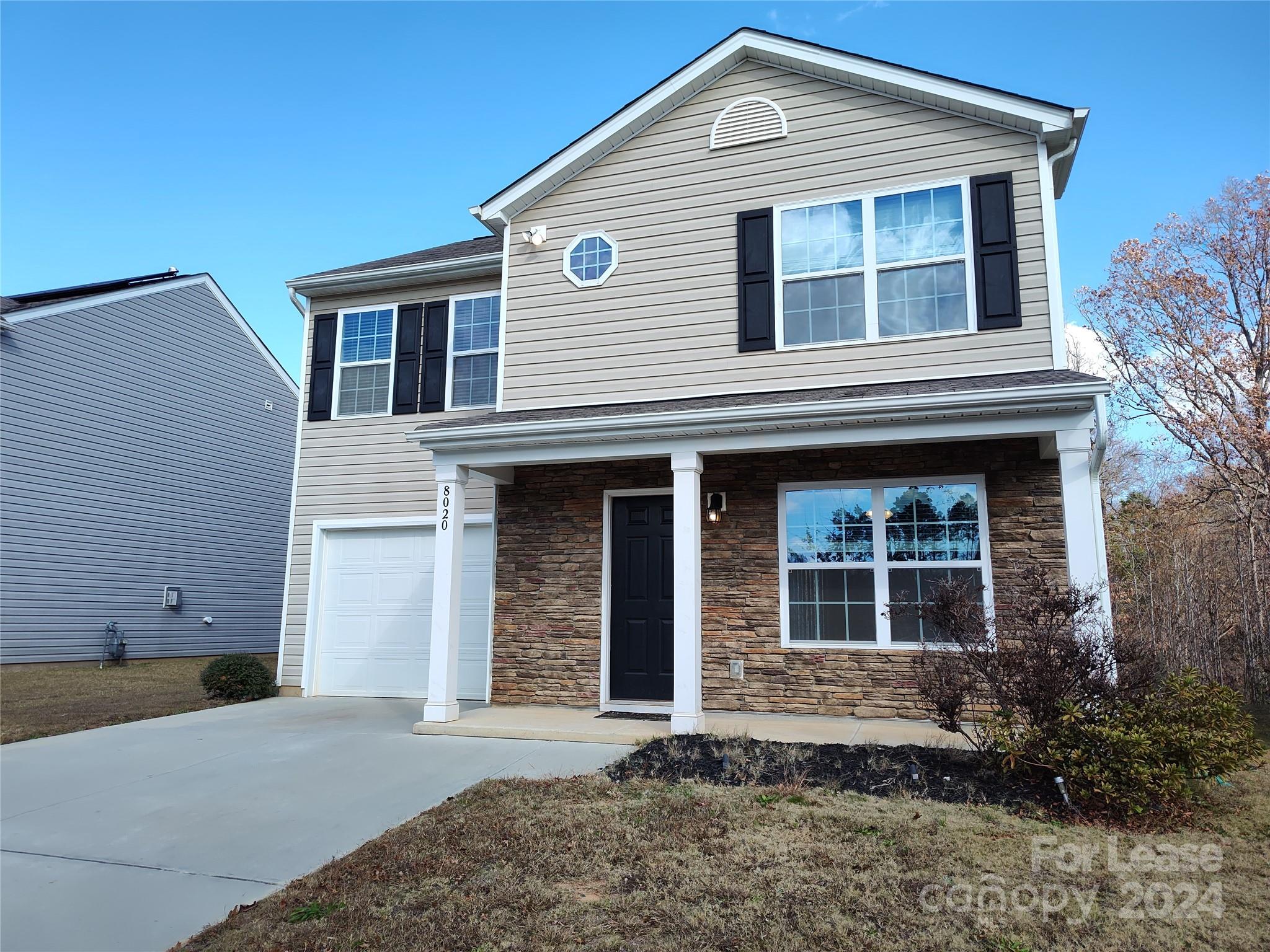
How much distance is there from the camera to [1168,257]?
658 inches

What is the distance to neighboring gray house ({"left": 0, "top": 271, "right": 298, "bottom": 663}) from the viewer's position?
1320 centimetres

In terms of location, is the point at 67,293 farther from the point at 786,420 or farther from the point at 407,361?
the point at 786,420

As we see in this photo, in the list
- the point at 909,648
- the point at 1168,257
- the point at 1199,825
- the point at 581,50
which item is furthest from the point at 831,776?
the point at 1168,257

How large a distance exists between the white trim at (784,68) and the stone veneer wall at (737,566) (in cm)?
299

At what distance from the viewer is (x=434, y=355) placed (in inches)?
412

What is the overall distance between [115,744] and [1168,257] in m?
19.4

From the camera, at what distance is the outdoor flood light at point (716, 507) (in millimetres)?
8430

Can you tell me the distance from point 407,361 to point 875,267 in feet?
19.3

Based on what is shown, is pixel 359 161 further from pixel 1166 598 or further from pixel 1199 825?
pixel 1199 825

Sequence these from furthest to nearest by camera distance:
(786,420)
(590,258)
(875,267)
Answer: (590,258)
(875,267)
(786,420)

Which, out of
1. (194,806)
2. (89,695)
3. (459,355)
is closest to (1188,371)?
(459,355)

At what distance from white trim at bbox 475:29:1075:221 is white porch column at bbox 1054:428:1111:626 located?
3.03m

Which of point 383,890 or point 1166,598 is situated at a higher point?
point 1166,598

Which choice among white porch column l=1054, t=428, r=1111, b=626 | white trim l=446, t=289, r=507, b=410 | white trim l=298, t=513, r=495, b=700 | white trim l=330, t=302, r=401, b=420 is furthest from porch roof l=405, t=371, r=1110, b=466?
white trim l=330, t=302, r=401, b=420
